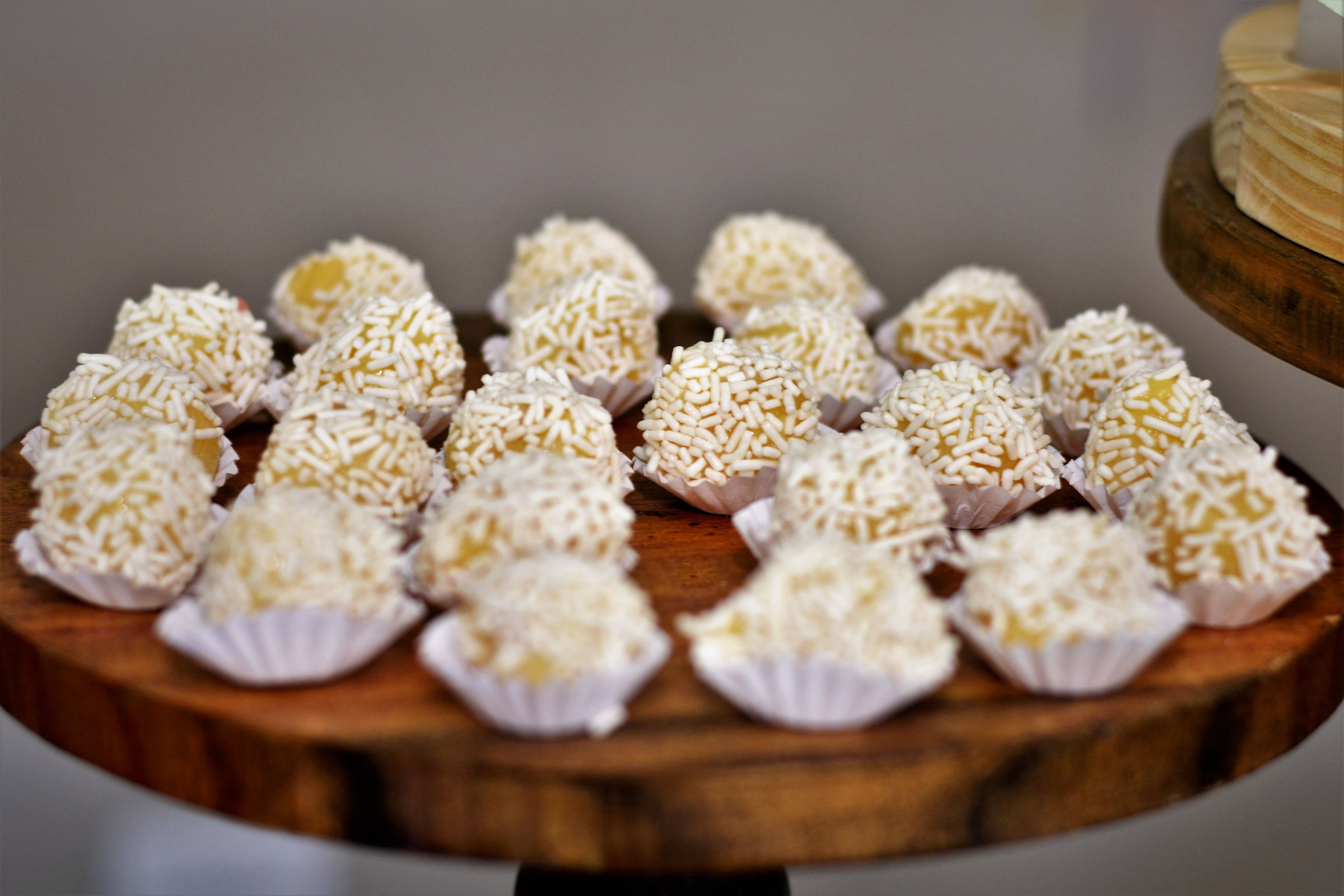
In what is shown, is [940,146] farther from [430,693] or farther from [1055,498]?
[430,693]

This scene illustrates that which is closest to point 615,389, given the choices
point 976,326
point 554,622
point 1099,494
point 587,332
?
point 587,332

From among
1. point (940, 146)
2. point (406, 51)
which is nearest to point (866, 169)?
point (940, 146)

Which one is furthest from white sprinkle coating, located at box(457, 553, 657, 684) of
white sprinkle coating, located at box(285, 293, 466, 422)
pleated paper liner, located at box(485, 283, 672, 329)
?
pleated paper liner, located at box(485, 283, 672, 329)

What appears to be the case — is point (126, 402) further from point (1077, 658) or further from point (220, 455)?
point (1077, 658)

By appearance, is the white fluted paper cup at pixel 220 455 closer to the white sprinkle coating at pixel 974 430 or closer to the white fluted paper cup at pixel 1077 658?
the white sprinkle coating at pixel 974 430

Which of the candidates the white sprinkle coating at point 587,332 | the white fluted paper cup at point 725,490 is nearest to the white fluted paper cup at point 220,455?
the white sprinkle coating at point 587,332

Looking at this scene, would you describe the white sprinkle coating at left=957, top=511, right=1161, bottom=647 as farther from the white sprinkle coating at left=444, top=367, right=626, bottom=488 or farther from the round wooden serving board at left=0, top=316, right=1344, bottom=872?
the white sprinkle coating at left=444, top=367, right=626, bottom=488
